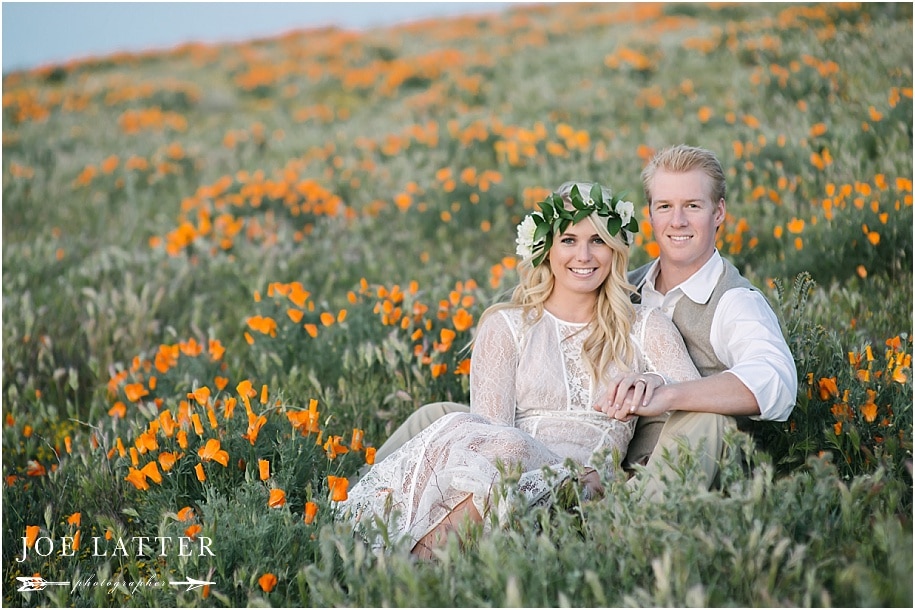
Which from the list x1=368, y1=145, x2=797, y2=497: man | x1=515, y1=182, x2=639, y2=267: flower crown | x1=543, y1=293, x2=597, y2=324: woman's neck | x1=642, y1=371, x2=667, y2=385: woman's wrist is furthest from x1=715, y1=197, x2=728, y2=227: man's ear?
x1=642, y1=371, x2=667, y2=385: woman's wrist

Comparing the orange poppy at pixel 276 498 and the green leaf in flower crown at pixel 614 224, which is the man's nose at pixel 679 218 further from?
the orange poppy at pixel 276 498

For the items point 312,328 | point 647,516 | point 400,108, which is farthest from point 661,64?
point 647,516

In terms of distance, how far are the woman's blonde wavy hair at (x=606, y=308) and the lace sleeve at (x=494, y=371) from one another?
107 mm

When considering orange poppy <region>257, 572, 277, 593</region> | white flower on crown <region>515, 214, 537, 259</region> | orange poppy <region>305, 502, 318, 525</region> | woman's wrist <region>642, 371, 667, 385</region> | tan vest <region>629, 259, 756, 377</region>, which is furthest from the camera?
white flower on crown <region>515, 214, 537, 259</region>

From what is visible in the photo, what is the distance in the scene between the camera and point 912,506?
115 inches

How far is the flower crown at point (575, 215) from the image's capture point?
361 centimetres

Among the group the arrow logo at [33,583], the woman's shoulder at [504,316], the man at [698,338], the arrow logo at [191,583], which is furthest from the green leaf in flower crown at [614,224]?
the arrow logo at [33,583]

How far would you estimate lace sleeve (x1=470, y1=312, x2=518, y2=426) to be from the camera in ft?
11.8

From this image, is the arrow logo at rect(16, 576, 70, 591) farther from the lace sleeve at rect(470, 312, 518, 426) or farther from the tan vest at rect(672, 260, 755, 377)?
the tan vest at rect(672, 260, 755, 377)

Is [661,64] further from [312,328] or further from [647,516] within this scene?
[647,516]

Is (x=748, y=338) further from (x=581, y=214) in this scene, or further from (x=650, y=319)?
(x=581, y=214)

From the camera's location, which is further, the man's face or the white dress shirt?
the man's face

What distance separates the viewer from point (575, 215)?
11.9 feet

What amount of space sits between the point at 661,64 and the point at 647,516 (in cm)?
770
